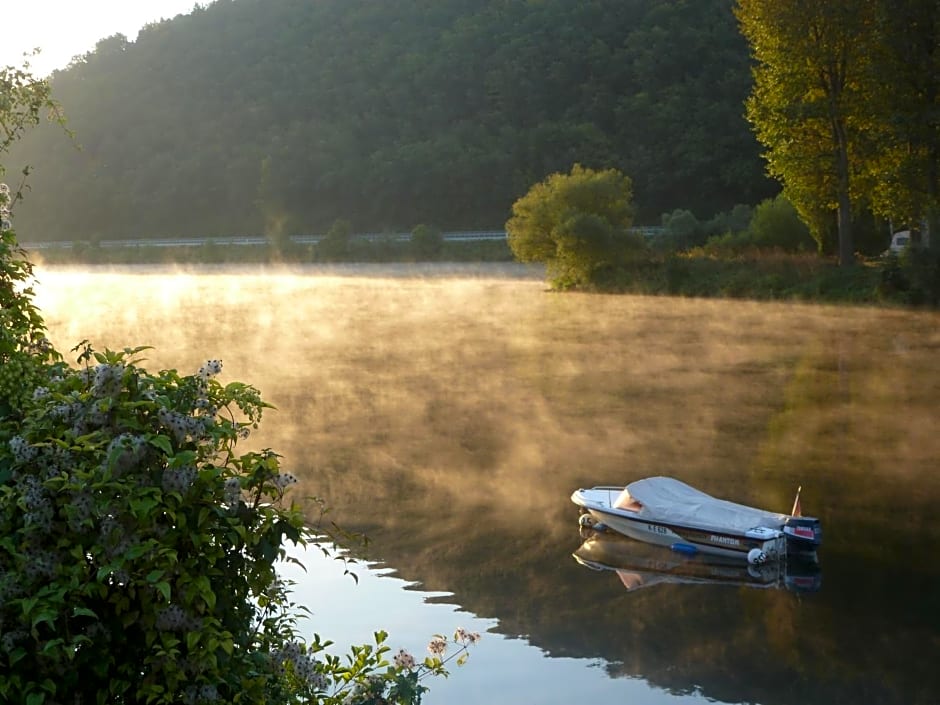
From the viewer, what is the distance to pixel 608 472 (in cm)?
2145

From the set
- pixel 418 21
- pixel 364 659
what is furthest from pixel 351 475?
pixel 418 21

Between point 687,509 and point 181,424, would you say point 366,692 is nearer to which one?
point 181,424

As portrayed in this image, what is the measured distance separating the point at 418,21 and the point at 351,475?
104621 millimetres

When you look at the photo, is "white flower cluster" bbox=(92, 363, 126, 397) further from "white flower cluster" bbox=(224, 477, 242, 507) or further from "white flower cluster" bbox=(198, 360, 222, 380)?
"white flower cluster" bbox=(224, 477, 242, 507)

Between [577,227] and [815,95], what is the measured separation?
11512mm

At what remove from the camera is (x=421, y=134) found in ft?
347

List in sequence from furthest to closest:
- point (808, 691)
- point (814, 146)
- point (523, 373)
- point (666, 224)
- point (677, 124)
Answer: point (677, 124) → point (666, 224) → point (814, 146) → point (523, 373) → point (808, 691)

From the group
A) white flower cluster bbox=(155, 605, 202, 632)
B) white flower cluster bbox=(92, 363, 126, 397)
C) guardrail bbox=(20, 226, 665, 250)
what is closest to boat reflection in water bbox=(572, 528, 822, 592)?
white flower cluster bbox=(155, 605, 202, 632)

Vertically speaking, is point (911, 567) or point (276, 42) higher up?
point (276, 42)

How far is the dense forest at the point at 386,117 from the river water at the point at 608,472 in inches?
1809

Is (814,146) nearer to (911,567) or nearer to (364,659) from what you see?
(911,567)

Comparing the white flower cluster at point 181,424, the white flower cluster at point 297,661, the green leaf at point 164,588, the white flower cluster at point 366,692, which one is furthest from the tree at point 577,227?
the green leaf at point 164,588

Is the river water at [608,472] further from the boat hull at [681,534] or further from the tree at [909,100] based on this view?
the tree at [909,100]

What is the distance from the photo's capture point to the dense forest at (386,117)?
299 feet
